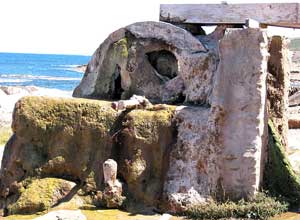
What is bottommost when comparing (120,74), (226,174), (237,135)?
(226,174)

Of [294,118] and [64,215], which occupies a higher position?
[294,118]

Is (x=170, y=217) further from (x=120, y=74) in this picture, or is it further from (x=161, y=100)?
(x=120, y=74)

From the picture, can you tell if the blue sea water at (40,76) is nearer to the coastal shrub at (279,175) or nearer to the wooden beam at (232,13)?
the wooden beam at (232,13)

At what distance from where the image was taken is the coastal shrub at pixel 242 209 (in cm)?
1242

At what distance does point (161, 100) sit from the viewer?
15500 millimetres

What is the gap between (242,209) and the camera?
12445mm

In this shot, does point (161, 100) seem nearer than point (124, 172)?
No

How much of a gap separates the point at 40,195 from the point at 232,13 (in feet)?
20.6

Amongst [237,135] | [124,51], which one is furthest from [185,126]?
[124,51]

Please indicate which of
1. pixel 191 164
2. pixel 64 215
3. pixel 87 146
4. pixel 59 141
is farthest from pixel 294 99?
pixel 64 215

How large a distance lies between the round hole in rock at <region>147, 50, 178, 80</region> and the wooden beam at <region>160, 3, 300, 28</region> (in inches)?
35.9

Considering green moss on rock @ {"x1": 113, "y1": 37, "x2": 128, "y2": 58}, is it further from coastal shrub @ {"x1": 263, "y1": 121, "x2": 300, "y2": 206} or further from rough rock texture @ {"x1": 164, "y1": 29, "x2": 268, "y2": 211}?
coastal shrub @ {"x1": 263, "y1": 121, "x2": 300, "y2": 206}

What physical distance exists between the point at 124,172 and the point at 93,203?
946mm

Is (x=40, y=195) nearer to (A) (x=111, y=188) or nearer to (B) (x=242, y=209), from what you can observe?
(A) (x=111, y=188)
